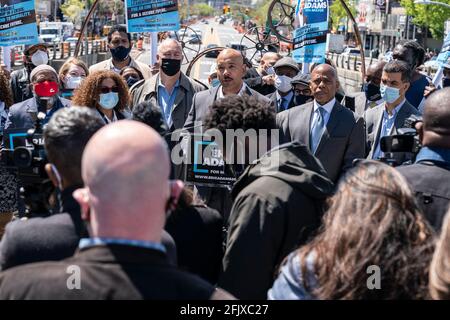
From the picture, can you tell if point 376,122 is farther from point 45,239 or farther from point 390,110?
point 45,239

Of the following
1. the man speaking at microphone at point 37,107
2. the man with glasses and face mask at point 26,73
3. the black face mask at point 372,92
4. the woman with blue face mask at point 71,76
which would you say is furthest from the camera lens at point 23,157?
the black face mask at point 372,92

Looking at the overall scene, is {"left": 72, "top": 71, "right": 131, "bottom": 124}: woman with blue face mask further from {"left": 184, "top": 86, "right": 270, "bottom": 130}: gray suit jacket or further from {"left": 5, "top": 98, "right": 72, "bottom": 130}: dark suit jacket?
{"left": 184, "top": 86, "right": 270, "bottom": 130}: gray suit jacket

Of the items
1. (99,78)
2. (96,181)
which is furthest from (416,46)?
(96,181)

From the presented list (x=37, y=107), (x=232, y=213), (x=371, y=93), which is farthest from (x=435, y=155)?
(x=371, y=93)

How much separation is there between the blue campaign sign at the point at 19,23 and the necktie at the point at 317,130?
5.46 metres

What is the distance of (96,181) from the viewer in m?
2.17

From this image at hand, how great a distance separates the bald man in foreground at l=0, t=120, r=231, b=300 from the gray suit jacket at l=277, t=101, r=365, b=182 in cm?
381

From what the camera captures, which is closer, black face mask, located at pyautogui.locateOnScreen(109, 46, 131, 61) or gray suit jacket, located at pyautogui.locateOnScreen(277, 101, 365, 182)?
gray suit jacket, located at pyautogui.locateOnScreen(277, 101, 365, 182)

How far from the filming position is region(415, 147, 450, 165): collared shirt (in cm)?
382

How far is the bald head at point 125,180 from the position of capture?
2.14 metres

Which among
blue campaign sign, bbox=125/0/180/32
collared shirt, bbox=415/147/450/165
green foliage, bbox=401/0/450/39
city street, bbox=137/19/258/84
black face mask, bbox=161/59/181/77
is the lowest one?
city street, bbox=137/19/258/84

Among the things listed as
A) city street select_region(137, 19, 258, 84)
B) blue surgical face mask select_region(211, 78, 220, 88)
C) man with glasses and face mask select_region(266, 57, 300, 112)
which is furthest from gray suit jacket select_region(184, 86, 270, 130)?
city street select_region(137, 19, 258, 84)

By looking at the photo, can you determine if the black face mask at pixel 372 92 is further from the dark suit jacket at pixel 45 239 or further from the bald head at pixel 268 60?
the dark suit jacket at pixel 45 239
